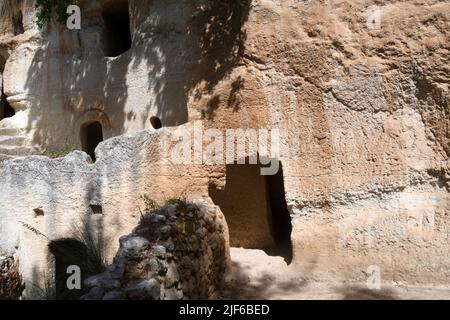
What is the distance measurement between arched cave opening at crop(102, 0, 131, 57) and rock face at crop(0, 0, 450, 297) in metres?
3.88

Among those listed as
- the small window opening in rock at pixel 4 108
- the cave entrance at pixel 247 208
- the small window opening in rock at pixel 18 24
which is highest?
the small window opening in rock at pixel 18 24

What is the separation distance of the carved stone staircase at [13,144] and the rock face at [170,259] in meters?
7.26

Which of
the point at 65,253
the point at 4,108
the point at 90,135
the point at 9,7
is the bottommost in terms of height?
the point at 65,253

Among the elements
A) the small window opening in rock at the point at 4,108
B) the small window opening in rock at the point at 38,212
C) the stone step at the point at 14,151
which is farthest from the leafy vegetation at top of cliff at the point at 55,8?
the small window opening in rock at the point at 4,108

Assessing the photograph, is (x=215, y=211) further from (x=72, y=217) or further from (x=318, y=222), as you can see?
(x=72, y=217)

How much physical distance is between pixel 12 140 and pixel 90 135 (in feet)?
6.32

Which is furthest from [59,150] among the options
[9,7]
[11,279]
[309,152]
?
[309,152]

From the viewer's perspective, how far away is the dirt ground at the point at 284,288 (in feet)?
17.7

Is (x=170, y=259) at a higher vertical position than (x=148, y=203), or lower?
lower

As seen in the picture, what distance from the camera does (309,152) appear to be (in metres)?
6.39

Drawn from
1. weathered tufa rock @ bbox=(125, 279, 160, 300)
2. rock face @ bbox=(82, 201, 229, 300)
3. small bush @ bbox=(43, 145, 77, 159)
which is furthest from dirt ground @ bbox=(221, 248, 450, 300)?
small bush @ bbox=(43, 145, 77, 159)

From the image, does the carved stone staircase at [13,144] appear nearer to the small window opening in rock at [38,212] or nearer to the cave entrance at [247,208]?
the small window opening in rock at [38,212]

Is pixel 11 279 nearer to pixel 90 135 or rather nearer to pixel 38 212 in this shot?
pixel 38 212
